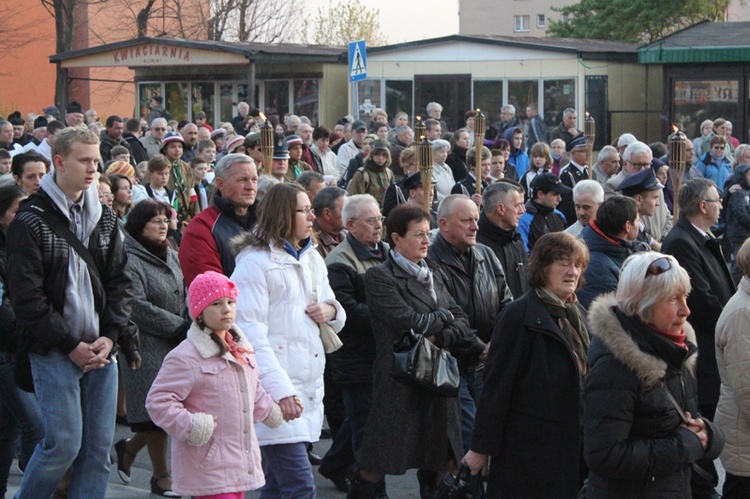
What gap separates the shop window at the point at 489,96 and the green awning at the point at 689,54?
3.28 meters

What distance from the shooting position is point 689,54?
2502 cm

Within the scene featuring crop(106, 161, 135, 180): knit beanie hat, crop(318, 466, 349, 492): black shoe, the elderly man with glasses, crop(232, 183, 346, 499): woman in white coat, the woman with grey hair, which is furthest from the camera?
the elderly man with glasses

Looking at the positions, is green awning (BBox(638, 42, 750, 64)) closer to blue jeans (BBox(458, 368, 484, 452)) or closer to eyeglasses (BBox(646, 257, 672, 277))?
blue jeans (BBox(458, 368, 484, 452))

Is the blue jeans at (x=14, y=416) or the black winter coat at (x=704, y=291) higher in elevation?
the black winter coat at (x=704, y=291)

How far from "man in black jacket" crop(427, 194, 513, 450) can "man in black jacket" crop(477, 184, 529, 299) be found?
70cm

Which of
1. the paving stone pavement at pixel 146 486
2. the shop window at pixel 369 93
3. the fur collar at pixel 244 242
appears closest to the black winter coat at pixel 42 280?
the fur collar at pixel 244 242

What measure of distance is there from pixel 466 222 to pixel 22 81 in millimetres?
43505

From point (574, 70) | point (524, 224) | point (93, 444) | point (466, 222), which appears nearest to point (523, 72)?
point (574, 70)

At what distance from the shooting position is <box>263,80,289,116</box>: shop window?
93.7 ft

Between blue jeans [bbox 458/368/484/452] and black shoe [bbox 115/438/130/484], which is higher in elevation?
blue jeans [bbox 458/368/484/452]

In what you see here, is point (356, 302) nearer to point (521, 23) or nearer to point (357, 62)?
point (357, 62)

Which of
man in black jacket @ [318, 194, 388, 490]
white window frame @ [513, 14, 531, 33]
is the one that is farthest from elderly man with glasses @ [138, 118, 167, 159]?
white window frame @ [513, 14, 531, 33]

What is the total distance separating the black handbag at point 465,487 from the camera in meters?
5.37

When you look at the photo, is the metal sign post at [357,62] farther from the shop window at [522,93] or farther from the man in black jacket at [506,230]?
the shop window at [522,93]
